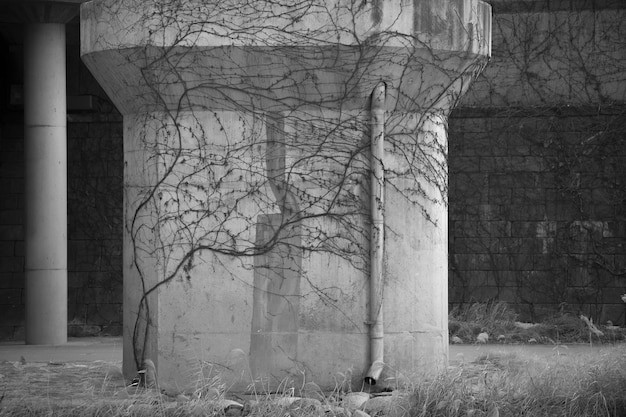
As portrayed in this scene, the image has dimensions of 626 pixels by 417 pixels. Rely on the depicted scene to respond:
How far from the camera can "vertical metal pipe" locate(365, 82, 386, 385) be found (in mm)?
8539

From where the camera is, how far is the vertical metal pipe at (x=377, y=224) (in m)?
8.54

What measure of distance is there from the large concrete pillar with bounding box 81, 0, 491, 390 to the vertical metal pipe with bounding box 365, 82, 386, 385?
6 centimetres

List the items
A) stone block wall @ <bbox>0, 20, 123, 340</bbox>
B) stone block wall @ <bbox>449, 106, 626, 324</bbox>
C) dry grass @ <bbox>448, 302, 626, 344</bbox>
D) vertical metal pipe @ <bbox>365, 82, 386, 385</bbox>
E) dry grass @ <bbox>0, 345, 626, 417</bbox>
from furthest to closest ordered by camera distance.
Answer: stone block wall @ <bbox>0, 20, 123, 340</bbox>, stone block wall @ <bbox>449, 106, 626, 324</bbox>, dry grass @ <bbox>448, 302, 626, 344</bbox>, vertical metal pipe @ <bbox>365, 82, 386, 385</bbox>, dry grass @ <bbox>0, 345, 626, 417</bbox>

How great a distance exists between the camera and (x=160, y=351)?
8516mm

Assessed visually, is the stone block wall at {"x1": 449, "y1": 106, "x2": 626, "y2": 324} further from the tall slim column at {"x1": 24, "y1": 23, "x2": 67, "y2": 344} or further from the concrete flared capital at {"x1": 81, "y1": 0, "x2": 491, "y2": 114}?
the concrete flared capital at {"x1": 81, "y1": 0, "x2": 491, "y2": 114}

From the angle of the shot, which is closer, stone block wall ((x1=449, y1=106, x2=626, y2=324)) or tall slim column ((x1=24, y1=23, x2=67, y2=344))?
tall slim column ((x1=24, y1=23, x2=67, y2=344))

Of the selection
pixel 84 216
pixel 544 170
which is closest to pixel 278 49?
pixel 544 170

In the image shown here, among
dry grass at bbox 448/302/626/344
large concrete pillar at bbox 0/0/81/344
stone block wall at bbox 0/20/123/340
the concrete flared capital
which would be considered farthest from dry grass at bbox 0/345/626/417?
stone block wall at bbox 0/20/123/340

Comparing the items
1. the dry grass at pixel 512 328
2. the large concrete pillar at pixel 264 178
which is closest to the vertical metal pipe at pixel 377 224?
the large concrete pillar at pixel 264 178

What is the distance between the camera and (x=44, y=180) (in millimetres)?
13383

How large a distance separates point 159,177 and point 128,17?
1.25 m

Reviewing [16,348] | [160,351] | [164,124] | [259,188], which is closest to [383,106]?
[259,188]

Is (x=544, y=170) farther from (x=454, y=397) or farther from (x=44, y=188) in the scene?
(x=454, y=397)

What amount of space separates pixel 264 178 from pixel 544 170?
6839 millimetres
